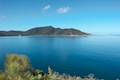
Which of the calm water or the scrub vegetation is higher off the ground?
the scrub vegetation

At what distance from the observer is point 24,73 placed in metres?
3.99

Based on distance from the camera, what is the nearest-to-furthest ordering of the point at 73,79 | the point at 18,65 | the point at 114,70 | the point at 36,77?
1. the point at 18,65
2. the point at 36,77
3. the point at 73,79
4. the point at 114,70

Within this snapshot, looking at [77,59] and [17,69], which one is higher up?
[17,69]

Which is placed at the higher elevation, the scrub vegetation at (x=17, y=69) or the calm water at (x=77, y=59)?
the scrub vegetation at (x=17, y=69)

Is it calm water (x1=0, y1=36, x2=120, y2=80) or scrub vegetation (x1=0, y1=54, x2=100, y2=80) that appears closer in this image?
scrub vegetation (x1=0, y1=54, x2=100, y2=80)

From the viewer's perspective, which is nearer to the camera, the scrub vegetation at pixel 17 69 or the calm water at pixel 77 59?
the scrub vegetation at pixel 17 69

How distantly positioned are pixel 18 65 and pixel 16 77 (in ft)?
0.63

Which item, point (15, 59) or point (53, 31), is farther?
point (53, 31)

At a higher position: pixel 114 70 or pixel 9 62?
pixel 9 62

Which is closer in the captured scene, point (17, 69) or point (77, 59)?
point (17, 69)

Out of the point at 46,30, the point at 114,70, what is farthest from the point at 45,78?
the point at 46,30

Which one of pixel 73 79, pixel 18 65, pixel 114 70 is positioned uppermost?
pixel 18 65

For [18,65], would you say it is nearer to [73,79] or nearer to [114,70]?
[73,79]

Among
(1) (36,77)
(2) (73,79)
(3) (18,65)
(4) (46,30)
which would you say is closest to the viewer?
(3) (18,65)
